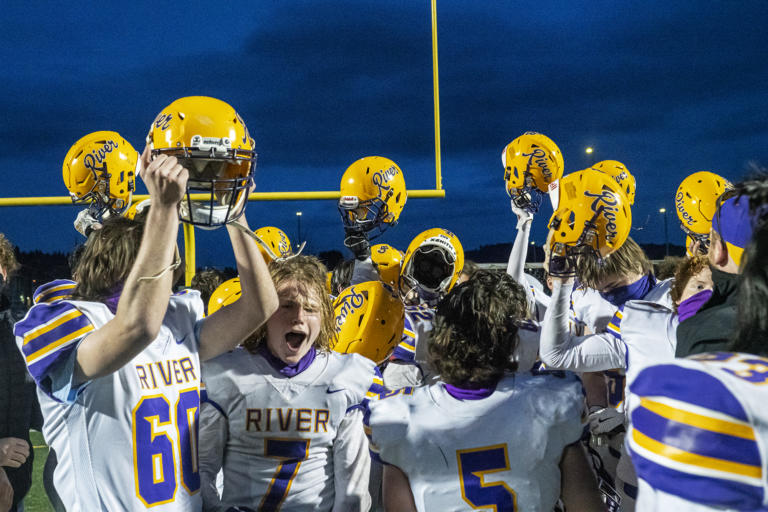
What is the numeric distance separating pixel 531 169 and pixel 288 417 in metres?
2.40

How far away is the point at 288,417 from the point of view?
220 cm

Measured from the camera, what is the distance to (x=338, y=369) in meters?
2.37

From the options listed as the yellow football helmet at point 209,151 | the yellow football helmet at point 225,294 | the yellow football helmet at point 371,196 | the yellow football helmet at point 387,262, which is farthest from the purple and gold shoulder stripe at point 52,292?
the yellow football helmet at point 387,262

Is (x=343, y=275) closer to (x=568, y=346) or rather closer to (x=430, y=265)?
(x=430, y=265)

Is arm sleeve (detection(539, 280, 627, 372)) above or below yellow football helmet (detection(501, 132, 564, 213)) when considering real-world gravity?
below

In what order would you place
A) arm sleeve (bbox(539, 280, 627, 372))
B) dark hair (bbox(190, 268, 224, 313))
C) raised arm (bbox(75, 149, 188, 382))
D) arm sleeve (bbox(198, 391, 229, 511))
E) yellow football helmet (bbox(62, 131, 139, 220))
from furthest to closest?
dark hair (bbox(190, 268, 224, 313)) → yellow football helmet (bbox(62, 131, 139, 220)) → arm sleeve (bbox(539, 280, 627, 372)) → arm sleeve (bbox(198, 391, 229, 511)) → raised arm (bbox(75, 149, 188, 382))

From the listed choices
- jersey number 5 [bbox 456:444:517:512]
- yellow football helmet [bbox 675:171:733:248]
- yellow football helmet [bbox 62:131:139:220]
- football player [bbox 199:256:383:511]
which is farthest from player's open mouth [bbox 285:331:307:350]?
yellow football helmet [bbox 675:171:733:248]

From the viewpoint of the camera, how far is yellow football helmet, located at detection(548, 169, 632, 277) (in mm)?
2742

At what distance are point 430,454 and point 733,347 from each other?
3.28 feet

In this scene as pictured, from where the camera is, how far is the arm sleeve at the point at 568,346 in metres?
2.67

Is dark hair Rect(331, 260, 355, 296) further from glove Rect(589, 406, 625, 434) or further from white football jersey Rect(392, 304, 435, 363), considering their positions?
glove Rect(589, 406, 625, 434)

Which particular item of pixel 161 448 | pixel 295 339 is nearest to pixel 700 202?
pixel 295 339

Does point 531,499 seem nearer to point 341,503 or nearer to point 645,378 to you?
point 341,503

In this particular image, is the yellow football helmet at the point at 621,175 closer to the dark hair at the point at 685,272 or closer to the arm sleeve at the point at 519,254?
the arm sleeve at the point at 519,254
